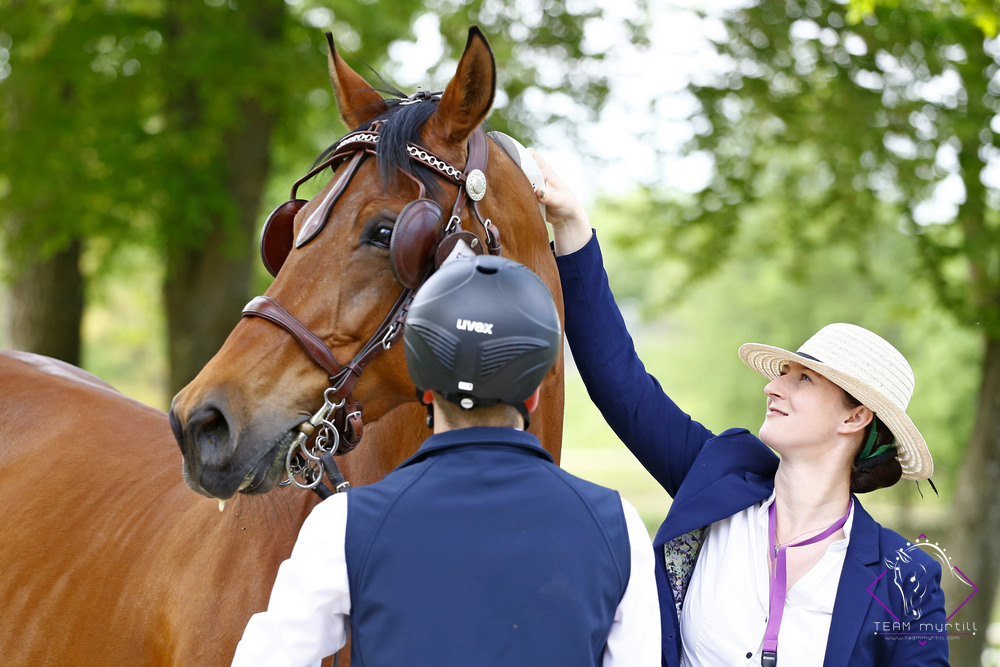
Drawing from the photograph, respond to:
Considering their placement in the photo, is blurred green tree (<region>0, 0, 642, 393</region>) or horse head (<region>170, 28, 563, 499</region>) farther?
blurred green tree (<region>0, 0, 642, 393</region>)

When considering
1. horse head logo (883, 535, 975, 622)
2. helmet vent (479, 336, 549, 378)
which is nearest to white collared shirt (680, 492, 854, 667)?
horse head logo (883, 535, 975, 622)

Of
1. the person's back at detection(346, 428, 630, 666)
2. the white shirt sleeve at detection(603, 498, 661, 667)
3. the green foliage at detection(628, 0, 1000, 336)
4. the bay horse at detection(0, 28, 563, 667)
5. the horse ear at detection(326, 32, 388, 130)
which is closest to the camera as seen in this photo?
the person's back at detection(346, 428, 630, 666)

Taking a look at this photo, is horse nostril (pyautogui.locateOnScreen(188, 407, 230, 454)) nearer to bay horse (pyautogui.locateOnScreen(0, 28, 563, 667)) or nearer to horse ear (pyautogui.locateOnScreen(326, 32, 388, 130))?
bay horse (pyautogui.locateOnScreen(0, 28, 563, 667))

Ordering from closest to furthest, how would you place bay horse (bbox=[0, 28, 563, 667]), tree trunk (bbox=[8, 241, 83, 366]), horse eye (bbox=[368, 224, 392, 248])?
1. bay horse (bbox=[0, 28, 563, 667])
2. horse eye (bbox=[368, 224, 392, 248])
3. tree trunk (bbox=[8, 241, 83, 366])

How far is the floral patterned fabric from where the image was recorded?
2.57m

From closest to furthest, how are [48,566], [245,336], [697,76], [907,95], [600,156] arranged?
1. [245,336]
2. [48,566]
3. [907,95]
4. [697,76]
5. [600,156]

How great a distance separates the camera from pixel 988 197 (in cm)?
910

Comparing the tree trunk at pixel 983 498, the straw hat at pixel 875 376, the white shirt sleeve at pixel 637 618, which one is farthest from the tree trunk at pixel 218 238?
the tree trunk at pixel 983 498

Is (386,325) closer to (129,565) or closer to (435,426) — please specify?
(435,426)

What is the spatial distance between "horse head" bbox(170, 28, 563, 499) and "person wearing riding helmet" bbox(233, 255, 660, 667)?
2.11 feet

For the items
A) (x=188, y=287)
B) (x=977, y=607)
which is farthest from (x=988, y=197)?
(x=188, y=287)

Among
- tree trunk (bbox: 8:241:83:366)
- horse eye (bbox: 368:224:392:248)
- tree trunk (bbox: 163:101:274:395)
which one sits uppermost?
horse eye (bbox: 368:224:392:248)

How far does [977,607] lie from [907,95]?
16.8ft

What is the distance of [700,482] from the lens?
2.63 meters
